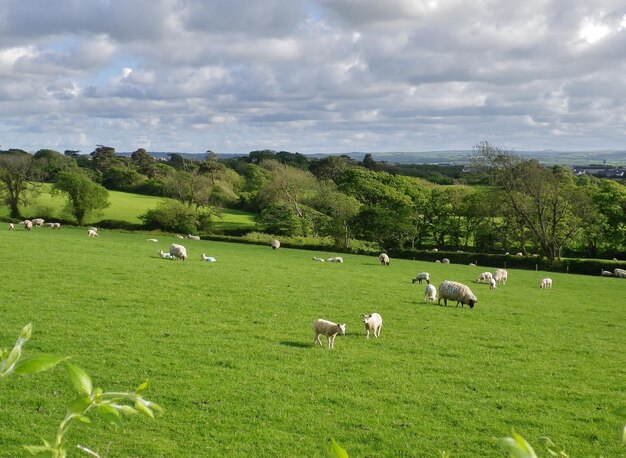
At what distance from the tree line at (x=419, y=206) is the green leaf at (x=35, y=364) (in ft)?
195

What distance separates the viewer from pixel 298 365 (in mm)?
15094

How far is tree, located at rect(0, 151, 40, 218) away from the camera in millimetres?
82562

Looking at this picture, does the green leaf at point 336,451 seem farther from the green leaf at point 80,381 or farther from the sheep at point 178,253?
the sheep at point 178,253

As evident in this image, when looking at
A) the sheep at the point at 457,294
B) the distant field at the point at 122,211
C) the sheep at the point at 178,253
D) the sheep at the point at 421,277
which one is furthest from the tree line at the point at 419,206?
the sheep at the point at 457,294

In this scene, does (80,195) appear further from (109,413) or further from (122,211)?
(109,413)

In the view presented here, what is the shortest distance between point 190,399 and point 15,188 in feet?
265

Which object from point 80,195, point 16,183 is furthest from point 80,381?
point 16,183

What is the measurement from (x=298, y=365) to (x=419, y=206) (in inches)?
2468

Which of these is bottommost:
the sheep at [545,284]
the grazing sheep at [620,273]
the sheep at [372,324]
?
the grazing sheep at [620,273]

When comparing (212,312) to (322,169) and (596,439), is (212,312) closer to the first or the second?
(596,439)

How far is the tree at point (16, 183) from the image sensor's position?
8256cm

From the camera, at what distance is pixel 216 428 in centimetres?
1095

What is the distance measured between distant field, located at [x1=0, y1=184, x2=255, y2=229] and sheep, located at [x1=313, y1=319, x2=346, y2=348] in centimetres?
6516

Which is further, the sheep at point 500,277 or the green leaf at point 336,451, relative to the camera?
the sheep at point 500,277
